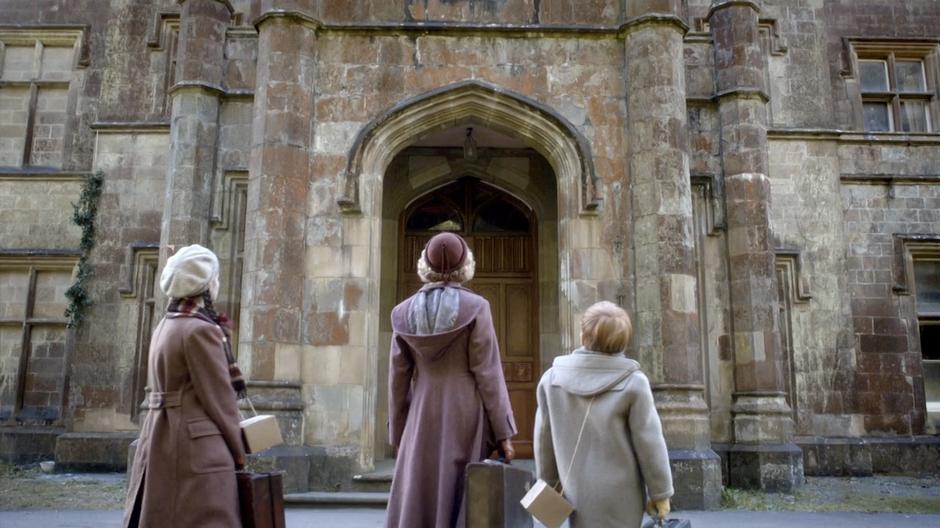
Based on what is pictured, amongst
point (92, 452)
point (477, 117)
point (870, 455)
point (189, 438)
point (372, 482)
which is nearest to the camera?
point (189, 438)

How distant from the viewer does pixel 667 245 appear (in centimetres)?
830

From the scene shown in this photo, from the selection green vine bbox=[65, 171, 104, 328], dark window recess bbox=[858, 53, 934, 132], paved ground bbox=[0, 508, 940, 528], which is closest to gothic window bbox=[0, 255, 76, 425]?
green vine bbox=[65, 171, 104, 328]

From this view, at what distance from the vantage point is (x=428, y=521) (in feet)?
12.6

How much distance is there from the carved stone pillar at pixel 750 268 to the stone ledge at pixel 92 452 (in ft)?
28.5

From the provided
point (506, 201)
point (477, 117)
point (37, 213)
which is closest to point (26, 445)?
point (37, 213)

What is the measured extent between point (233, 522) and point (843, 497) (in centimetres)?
814

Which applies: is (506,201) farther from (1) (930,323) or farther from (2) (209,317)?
(2) (209,317)

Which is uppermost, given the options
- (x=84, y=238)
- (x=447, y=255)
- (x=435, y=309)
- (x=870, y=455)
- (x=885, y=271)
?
(x=84, y=238)

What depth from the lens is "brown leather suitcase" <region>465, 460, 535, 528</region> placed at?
347 cm

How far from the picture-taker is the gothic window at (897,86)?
44.6 feet

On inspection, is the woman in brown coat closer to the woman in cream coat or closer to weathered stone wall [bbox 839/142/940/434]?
the woman in cream coat

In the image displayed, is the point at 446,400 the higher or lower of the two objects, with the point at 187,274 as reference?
lower

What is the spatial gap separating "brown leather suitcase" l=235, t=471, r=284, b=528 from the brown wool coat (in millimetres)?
43

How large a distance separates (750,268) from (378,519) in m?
5.77
